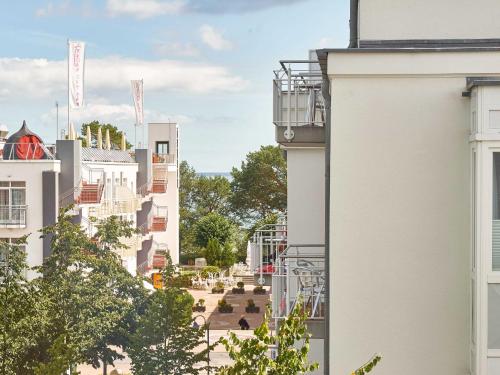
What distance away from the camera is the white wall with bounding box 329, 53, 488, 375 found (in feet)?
32.9

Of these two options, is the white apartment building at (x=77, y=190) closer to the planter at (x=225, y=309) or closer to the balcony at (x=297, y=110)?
the planter at (x=225, y=309)

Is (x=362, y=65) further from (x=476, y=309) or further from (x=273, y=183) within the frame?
(x=273, y=183)

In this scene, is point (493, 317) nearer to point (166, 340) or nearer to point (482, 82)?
point (482, 82)

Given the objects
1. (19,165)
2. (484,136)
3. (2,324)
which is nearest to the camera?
(484,136)

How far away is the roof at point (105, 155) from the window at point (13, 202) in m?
6.91

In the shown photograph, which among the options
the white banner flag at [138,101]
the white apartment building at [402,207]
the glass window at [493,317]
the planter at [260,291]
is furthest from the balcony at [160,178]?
the glass window at [493,317]

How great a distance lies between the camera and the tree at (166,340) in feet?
80.5

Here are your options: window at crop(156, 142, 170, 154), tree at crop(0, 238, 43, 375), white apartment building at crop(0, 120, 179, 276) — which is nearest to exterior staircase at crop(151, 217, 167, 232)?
white apartment building at crop(0, 120, 179, 276)

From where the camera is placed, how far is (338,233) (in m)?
10.2

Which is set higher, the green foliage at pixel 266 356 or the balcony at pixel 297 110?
the balcony at pixel 297 110

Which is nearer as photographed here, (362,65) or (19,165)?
(362,65)

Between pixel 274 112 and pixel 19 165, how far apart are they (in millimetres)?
26869

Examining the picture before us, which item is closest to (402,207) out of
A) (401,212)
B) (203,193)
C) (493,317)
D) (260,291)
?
(401,212)

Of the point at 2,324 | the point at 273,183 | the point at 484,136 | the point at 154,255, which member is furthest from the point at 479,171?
the point at 273,183
